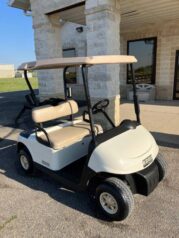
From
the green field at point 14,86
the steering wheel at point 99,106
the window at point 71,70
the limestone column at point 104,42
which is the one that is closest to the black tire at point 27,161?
the steering wheel at point 99,106

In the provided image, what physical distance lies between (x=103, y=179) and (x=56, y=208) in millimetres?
704

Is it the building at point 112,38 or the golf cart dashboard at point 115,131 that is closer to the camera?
the golf cart dashboard at point 115,131

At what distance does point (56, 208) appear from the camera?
2.57 metres


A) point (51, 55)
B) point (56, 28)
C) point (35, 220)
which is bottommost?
point (35, 220)

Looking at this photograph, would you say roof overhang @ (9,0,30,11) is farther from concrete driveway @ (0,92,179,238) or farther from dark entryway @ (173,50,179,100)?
concrete driveway @ (0,92,179,238)

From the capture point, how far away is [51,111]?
3.38 meters

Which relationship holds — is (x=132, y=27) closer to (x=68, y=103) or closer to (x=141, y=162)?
(x=68, y=103)

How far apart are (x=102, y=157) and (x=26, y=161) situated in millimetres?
1624

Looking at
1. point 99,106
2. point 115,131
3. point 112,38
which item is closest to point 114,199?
point 115,131

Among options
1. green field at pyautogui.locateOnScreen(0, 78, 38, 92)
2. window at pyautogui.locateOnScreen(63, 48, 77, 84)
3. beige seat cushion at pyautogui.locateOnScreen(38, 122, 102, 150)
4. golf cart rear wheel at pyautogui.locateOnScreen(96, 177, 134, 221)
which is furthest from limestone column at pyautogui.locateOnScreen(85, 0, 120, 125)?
green field at pyautogui.locateOnScreen(0, 78, 38, 92)

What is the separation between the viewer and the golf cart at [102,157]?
228 cm

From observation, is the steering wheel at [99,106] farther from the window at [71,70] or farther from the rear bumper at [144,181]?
the window at [71,70]

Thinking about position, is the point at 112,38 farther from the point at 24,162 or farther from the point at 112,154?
the point at 112,154

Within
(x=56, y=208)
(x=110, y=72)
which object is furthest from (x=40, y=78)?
(x=56, y=208)
